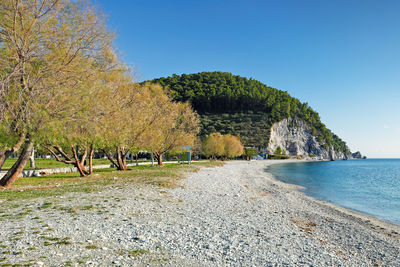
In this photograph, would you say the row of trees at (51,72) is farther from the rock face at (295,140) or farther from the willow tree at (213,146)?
the rock face at (295,140)

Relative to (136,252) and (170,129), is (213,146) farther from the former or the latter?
(136,252)

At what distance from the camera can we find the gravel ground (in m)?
6.56

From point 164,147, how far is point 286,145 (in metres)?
136

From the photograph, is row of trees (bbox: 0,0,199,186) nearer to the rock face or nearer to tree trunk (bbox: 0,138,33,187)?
tree trunk (bbox: 0,138,33,187)

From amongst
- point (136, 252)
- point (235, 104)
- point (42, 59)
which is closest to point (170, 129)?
point (42, 59)

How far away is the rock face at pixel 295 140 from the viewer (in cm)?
15462

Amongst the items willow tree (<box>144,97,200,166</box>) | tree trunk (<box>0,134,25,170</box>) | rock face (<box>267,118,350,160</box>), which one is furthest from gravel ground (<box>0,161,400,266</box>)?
rock face (<box>267,118,350,160</box>)

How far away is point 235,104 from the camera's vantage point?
167875mm

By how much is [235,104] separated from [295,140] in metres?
44.7

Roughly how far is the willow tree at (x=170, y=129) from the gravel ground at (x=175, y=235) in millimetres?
19934

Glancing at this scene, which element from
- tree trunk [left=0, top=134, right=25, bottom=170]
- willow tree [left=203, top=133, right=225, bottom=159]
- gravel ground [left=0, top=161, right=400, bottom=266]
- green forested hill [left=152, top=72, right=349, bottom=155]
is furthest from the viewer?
green forested hill [left=152, top=72, right=349, bottom=155]

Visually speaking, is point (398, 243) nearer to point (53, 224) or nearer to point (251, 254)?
point (251, 254)

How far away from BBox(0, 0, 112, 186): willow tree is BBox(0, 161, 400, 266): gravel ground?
5090mm

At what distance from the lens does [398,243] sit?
1080 cm
